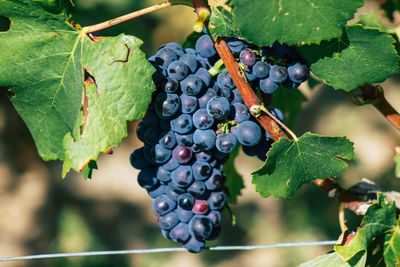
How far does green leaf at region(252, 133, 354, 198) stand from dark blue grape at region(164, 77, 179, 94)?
0.77 feet

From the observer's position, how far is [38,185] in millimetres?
3182

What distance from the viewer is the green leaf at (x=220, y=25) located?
0.76 metres

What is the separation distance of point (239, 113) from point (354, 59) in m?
0.25

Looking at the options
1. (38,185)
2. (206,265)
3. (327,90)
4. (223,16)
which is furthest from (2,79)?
(327,90)

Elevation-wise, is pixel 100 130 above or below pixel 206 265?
above

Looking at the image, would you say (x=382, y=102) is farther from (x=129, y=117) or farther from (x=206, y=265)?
(x=206, y=265)

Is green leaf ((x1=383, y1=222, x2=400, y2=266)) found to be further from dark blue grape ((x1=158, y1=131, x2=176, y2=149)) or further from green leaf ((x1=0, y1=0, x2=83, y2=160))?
green leaf ((x1=0, y1=0, x2=83, y2=160))

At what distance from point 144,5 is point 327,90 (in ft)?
5.10

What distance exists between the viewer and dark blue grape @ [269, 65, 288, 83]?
0.82m

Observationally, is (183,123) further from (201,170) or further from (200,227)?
(200,227)

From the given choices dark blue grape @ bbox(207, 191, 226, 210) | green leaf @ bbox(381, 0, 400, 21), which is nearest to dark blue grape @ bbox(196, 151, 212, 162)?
dark blue grape @ bbox(207, 191, 226, 210)

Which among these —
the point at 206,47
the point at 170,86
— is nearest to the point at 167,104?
the point at 170,86

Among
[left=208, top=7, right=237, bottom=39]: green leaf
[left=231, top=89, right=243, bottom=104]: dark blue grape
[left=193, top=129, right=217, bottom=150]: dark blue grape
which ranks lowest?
[left=193, top=129, right=217, bottom=150]: dark blue grape

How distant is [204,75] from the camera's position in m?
0.87
